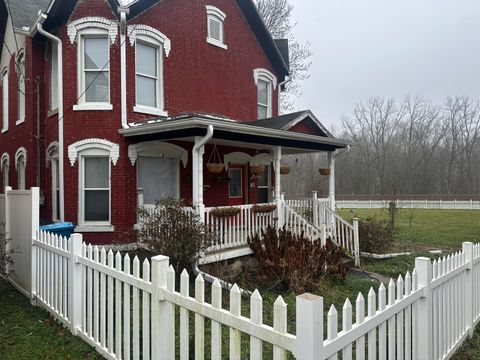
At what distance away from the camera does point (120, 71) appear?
962 cm

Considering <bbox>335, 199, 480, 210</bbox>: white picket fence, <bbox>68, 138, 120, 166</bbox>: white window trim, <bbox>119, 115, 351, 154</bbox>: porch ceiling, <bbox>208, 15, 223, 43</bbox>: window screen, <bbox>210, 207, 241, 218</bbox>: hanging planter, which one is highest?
<bbox>208, 15, 223, 43</bbox>: window screen

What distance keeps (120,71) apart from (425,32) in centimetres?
2511

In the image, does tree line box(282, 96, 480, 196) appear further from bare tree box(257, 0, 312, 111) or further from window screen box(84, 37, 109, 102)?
window screen box(84, 37, 109, 102)

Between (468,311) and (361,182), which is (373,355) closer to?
(468,311)

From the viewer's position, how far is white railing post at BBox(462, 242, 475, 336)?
473 centimetres

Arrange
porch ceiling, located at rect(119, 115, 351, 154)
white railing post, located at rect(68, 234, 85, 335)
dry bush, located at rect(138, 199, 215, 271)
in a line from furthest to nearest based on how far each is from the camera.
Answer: porch ceiling, located at rect(119, 115, 351, 154), dry bush, located at rect(138, 199, 215, 271), white railing post, located at rect(68, 234, 85, 335)

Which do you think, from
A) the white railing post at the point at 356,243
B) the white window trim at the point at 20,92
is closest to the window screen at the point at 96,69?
the white window trim at the point at 20,92

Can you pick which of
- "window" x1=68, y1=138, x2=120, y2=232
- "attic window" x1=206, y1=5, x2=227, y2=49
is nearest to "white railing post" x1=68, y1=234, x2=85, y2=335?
"window" x1=68, y1=138, x2=120, y2=232

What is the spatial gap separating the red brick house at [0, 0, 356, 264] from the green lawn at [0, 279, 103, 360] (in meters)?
3.76

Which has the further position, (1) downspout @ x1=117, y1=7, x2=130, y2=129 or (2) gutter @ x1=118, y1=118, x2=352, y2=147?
(1) downspout @ x1=117, y1=7, x2=130, y2=129

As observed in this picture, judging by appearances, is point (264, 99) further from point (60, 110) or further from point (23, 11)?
point (23, 11)

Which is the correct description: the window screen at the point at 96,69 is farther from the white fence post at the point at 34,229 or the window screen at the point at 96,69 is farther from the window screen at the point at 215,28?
the white fence post at the point at 34,229

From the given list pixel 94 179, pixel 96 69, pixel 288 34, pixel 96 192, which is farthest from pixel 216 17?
pixel 288 34

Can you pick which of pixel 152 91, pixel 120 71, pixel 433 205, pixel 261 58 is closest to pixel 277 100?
pixel 261 58
